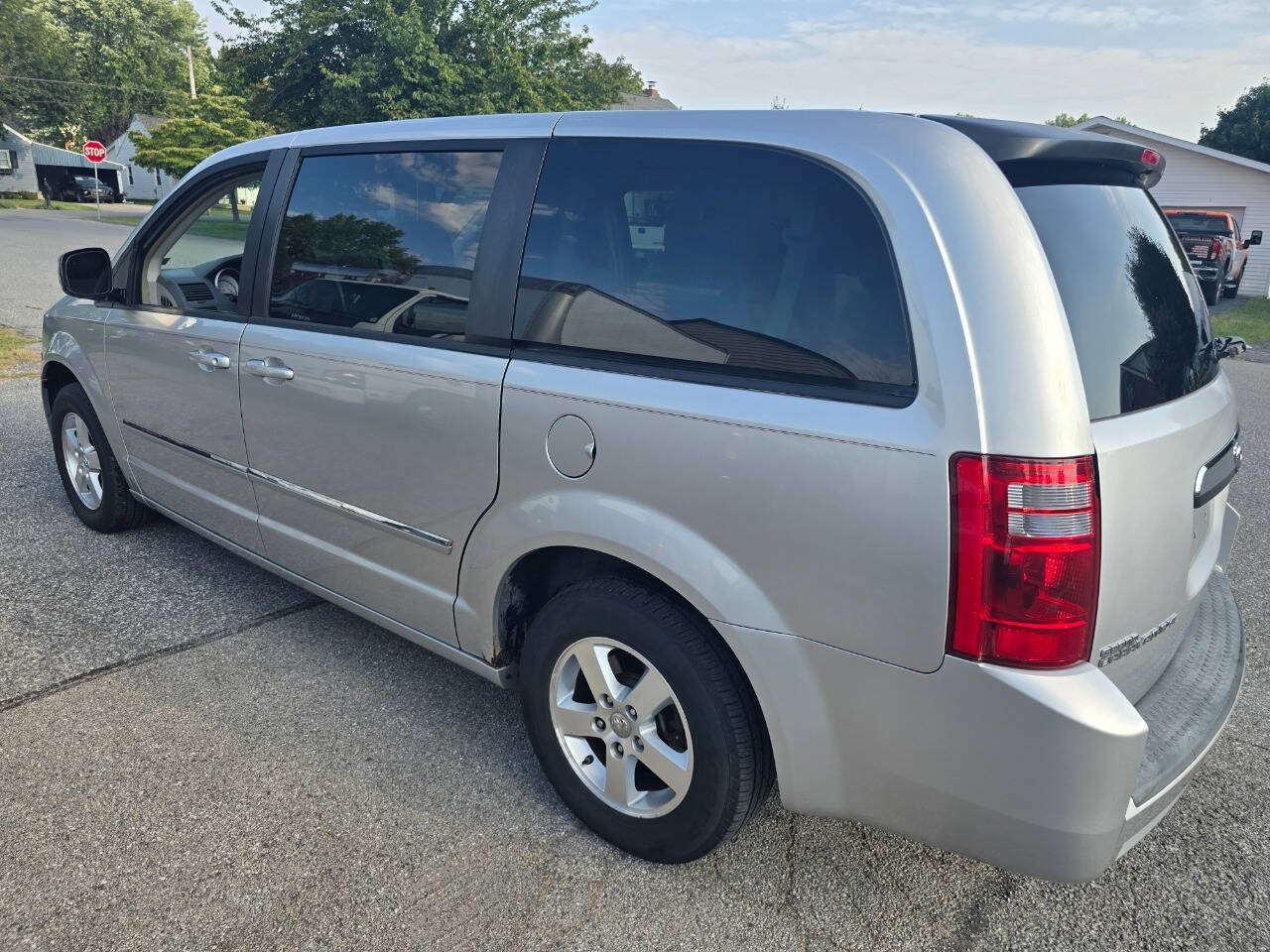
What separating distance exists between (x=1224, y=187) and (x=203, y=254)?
28.5 metres

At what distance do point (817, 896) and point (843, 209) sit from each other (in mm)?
1666

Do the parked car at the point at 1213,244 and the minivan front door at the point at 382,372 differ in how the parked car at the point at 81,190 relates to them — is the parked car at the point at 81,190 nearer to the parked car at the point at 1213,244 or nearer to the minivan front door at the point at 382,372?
the parked car at the point at 1213,244

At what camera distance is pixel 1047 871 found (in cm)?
185

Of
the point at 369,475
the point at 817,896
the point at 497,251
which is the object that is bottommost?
the point at 817,896

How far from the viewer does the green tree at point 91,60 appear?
58.0 meters

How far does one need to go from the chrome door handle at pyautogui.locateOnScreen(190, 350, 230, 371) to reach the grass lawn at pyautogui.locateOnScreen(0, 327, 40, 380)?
6143 millimetres

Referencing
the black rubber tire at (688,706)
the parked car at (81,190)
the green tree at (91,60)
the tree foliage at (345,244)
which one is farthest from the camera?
the green tree at (91,60)

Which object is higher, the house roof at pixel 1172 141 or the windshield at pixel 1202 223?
the house roof at pixel 1172 141

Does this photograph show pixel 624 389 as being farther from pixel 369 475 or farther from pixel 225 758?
pixel 225 758

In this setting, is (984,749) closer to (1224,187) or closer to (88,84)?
(1224,187)

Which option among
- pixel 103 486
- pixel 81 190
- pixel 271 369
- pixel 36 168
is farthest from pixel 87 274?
pixel 36 168

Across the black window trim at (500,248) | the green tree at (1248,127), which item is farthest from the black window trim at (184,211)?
the green tree at (1248,127)

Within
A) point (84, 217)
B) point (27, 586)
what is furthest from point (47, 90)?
point (27, 586)

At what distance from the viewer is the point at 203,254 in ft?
12.8
